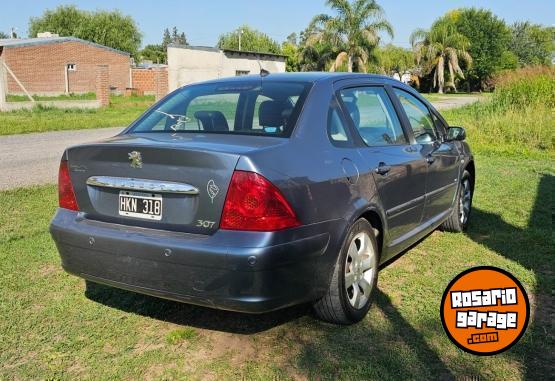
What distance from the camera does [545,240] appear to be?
543 centimetres

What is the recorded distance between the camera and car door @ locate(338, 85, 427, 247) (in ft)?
12.6

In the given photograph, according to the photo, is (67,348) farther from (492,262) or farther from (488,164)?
(488,164)

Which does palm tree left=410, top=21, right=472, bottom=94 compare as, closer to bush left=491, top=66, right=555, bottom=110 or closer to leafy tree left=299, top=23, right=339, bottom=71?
leafy tree left=299, top=23, right=339, bottom=71

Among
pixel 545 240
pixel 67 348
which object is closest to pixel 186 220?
pixel 67 348

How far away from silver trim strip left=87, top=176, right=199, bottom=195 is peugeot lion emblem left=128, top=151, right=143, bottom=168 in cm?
8

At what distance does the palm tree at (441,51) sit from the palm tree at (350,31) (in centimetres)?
1895

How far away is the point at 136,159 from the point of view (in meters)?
3.13

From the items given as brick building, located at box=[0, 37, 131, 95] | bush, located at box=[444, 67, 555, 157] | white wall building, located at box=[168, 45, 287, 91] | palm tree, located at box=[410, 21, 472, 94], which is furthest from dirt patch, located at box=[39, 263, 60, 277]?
palm tree, located at box=[410, 21, 472, 94]

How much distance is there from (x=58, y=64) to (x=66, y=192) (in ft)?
149

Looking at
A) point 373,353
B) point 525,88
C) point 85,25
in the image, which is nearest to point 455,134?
point 373,353

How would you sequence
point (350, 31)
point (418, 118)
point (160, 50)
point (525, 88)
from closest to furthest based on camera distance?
point (418, 118)
point (525, 88)
point (350, 31)
point (160, 50)

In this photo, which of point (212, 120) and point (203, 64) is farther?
point (203, 64)

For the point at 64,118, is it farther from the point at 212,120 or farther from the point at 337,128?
the point at 337,128

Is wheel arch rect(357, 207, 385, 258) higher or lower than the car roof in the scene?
lower
